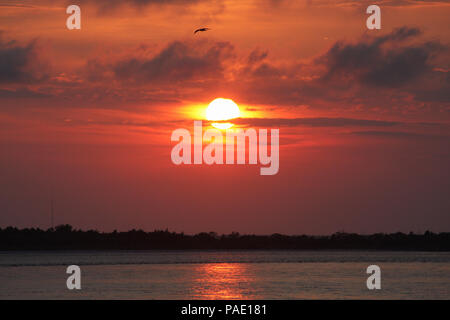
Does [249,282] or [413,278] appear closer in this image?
[249,282]

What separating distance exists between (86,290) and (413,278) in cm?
3962

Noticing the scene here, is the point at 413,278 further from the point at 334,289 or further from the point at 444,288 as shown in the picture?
the point at 334,289
